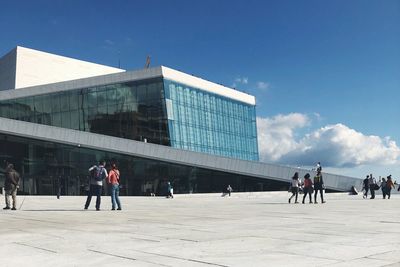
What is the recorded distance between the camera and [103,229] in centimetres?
1020

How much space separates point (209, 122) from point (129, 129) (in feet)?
38.6

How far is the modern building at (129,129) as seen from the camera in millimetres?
40844

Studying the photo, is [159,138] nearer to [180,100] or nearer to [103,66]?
[180,100]

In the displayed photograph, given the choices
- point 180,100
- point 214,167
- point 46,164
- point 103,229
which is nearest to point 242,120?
point 180,100

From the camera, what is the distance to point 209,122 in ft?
190

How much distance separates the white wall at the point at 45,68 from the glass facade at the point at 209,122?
22343mm

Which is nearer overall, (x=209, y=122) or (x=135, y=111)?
(x=135, y=111)

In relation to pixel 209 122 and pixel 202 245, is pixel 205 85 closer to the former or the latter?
pixel 209 122

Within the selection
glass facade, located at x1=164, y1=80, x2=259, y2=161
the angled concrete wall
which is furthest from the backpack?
glass facade, located at x1=164, y1=80, x2=259, y2=161

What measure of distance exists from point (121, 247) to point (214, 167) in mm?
33610

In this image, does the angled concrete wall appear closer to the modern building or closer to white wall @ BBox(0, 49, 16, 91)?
the modern building

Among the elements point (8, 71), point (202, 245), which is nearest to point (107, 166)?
point (8, 71)

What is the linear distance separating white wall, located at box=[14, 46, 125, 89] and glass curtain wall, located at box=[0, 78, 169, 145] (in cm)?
1097

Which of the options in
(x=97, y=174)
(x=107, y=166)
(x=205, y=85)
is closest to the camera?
(x=97, y=174)
